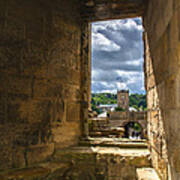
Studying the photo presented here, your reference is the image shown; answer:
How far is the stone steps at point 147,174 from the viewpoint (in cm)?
251

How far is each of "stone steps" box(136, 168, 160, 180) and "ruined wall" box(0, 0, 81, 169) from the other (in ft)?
4.50

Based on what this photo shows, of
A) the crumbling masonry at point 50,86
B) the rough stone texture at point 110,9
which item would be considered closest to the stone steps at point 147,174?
the crumbling masonry at point 50,86

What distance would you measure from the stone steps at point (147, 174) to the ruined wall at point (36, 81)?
1.37 m

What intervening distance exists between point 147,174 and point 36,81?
2239 mm

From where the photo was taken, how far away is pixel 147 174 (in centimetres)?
268

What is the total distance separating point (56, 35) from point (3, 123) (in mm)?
1783

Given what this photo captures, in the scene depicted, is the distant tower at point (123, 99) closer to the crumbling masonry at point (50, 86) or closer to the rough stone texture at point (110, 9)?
the rough stone texture at point (110, 9)

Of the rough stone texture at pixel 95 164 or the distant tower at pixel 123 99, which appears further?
the distant tower at pixel 123 99

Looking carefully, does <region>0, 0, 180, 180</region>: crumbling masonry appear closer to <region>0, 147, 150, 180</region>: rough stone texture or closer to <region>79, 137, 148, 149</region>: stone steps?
<region>0, 147, 150, 180</region>: rough stone texture

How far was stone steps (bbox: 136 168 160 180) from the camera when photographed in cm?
251

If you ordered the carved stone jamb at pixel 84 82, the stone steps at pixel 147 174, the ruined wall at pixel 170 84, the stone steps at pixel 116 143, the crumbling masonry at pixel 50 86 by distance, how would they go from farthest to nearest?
the carved stone jamb at pixel 84 82 < the stone steps at pixel 116 143 < the crumbling masonry at pixel 50 86 < the stone steps at pixel 147 174 < the ruined wall at pixel 170 84

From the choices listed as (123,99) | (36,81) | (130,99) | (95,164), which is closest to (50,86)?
(36,81)

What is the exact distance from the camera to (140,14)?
3.74 m

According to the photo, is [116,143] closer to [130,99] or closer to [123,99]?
[123,99]
